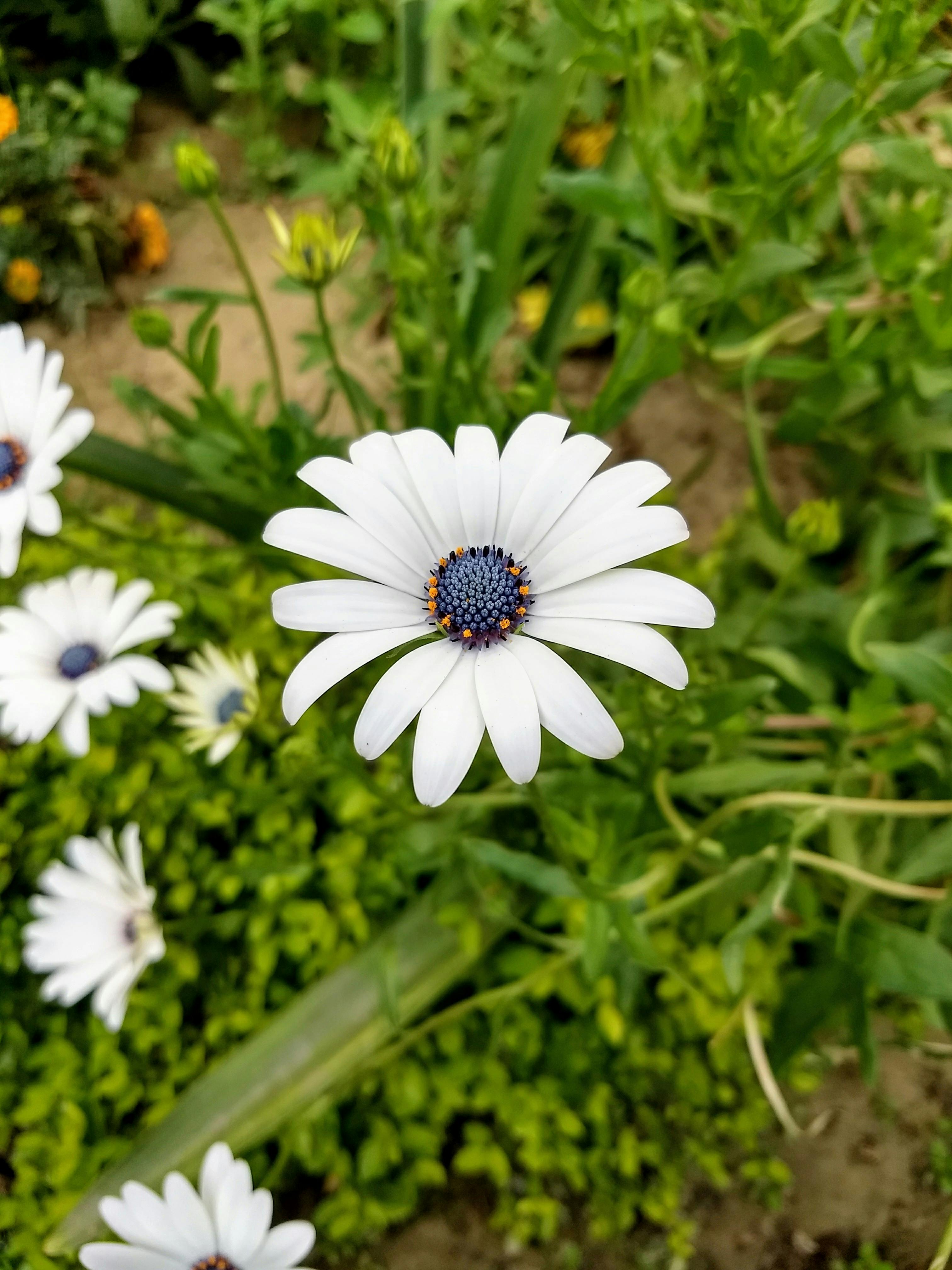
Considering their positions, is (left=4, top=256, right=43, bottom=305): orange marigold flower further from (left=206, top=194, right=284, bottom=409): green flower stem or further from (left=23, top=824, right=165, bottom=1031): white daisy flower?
(left=23, top=824, right=165, bottom=1031): white daisy flower

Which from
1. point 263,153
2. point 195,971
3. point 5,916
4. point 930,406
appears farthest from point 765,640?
point 263,153

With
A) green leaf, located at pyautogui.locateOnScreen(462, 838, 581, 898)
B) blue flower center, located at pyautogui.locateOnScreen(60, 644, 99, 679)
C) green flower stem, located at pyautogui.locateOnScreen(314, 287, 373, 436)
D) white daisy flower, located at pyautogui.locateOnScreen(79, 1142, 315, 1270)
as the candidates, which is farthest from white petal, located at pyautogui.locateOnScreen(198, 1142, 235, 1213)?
green flower stem, located at pyautogui.locateOnScreen(314, 287, 373, 436)

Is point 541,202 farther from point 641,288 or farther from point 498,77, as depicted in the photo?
point 641,288

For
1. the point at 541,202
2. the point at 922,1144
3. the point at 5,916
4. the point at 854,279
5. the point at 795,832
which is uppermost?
the point at 541,202

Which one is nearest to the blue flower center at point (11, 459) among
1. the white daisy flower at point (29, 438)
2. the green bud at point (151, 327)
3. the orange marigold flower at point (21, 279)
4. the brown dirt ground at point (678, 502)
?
the white daisy flower at point (29, 438)

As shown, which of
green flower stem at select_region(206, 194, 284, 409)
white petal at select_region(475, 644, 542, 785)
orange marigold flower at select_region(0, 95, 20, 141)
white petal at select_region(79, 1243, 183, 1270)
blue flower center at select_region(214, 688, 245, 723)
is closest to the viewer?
white petal at select_region(475, 644, 542, 785)

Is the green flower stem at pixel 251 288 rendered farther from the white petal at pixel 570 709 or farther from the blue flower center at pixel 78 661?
the white petal at pixel 570 709

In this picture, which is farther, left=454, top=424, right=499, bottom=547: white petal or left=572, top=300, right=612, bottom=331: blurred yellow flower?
left=572, top=300, right=612, bottom=331: blurred yellow flower
